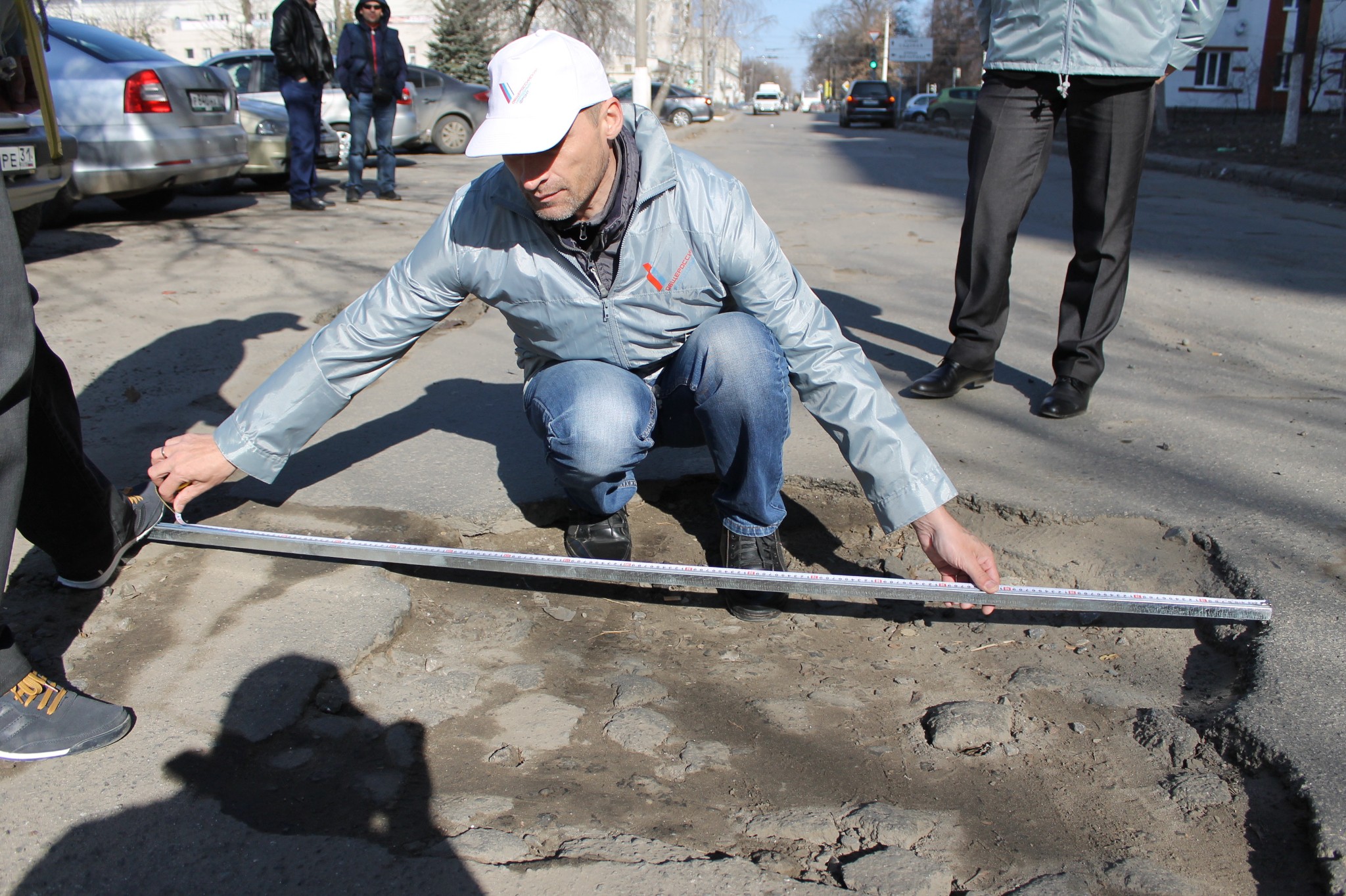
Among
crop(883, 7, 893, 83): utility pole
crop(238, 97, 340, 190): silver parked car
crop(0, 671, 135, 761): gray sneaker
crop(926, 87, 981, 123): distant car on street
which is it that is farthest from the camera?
crop(883, 7, 893, 83): utility pole

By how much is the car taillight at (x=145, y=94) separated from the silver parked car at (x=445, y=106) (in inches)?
302

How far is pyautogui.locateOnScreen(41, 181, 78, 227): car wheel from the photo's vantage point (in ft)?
22.5

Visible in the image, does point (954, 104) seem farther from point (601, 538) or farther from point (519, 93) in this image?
point (519, 93)

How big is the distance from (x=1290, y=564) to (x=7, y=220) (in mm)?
2811

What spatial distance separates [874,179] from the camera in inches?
484

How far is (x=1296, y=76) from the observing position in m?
14.2

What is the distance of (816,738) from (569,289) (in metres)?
1.12

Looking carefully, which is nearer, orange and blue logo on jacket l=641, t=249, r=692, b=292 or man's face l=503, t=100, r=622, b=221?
man's face l=503, t=100, r=622, b=221

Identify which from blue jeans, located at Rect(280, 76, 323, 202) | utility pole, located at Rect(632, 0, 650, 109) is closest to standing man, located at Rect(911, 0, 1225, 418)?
blue jeans, located at Rect(280, 76, 323, 202)

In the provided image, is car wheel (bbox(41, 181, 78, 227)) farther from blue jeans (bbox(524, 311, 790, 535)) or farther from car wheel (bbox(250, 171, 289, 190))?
blue jeans (bbox(524, 311, 790, 535))

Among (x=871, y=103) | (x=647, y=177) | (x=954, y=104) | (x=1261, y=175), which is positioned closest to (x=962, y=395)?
(x=647, y=177)

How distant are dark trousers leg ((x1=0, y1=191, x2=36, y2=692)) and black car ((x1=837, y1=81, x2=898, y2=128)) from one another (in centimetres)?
3464

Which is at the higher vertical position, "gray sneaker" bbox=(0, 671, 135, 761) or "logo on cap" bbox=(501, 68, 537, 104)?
"logo on cap" bbox=(501, 68, 537, 104)

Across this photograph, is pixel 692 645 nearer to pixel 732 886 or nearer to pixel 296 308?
pixel 732 886
